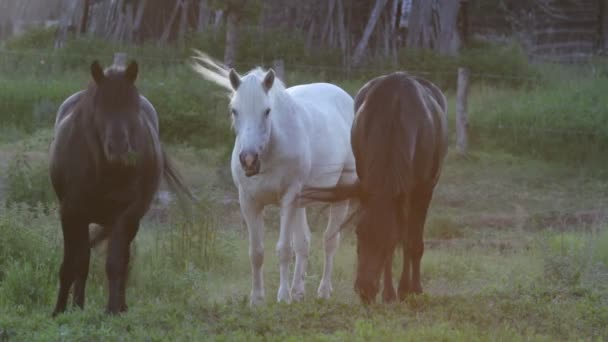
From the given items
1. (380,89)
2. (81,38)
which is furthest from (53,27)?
(380,89)

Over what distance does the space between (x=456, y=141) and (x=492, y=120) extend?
0.98 metres

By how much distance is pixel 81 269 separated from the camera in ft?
25.1

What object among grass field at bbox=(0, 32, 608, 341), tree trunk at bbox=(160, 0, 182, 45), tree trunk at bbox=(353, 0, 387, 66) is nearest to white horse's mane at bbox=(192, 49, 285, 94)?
grass field at bbox=(0, 32, 608, 341)

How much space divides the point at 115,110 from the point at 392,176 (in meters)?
1.90

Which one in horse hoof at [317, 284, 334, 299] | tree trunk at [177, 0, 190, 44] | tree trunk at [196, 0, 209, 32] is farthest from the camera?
tree trunk at [196, 0, 209, 32]

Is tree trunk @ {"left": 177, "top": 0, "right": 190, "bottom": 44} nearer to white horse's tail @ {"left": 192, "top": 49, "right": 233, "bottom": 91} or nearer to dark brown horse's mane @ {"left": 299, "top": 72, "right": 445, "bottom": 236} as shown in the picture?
white horse's tail @ {"left": 192, "top": 49, "right": 233, "bottom": 91}

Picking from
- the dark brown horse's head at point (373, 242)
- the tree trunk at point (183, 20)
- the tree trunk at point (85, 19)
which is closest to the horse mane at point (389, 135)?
the dark brown horse's head at point (373, 242)

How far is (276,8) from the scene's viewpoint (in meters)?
26.3

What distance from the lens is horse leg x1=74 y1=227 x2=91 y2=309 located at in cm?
761

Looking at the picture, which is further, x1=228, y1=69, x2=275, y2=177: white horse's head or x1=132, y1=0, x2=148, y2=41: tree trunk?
x1=132, y1=0, x2=148, y2=41: tree trunk

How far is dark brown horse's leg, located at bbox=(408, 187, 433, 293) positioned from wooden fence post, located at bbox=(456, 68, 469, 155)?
929 cm

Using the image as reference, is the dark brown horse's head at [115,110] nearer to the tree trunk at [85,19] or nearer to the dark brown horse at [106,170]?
the dark brown horse at [106,170]

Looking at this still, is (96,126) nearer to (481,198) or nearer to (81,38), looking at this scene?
(481,198)

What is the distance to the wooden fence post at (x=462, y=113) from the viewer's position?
17625 millimetres
